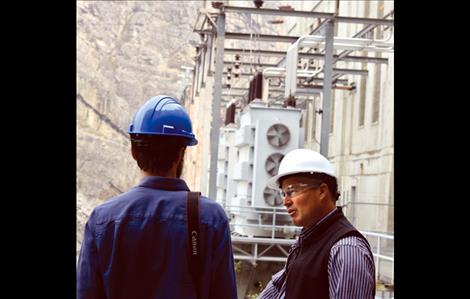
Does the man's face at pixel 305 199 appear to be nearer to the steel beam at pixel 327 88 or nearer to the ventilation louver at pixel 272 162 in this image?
the steel beam at pixel 327 88

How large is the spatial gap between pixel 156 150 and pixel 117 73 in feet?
239

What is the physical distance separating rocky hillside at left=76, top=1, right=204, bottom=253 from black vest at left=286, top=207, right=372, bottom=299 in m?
61.0

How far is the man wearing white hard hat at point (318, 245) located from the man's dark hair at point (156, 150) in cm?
65

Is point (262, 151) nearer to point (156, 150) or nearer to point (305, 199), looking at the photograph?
point (305, 199)

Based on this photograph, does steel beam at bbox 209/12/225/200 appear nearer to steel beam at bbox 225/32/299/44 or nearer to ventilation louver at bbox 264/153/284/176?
ventilation louver at bbox 264/153/284/176

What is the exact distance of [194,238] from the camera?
245 centimetres

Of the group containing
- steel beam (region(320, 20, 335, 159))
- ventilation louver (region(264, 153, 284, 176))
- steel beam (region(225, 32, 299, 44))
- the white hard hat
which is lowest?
ventilation louver (region(264, 153, 284, 176))

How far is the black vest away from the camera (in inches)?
111

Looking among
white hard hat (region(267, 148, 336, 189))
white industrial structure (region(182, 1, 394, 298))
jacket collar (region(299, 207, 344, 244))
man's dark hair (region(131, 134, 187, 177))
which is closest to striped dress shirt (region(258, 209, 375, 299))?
jacket collar (region(299, 207, 344, 244))

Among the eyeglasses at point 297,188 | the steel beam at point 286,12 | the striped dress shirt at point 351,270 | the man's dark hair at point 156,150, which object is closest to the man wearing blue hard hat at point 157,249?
the man's dark hair at point 156,150

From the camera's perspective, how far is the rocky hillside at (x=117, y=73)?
223ft

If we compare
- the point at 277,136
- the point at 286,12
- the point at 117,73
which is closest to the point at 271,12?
the point at 286,12
